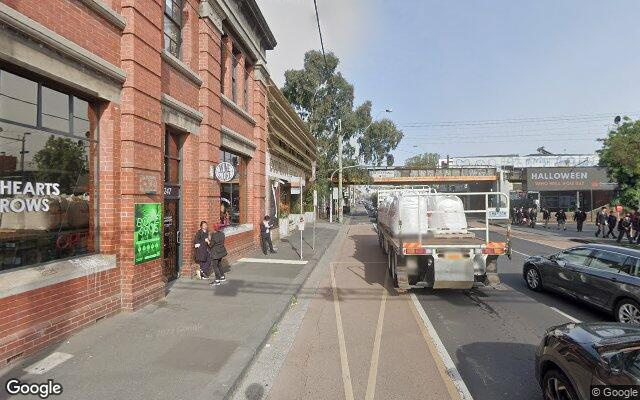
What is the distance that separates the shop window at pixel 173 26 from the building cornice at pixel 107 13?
2.09 meters

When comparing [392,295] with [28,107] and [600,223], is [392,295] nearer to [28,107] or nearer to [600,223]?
[28,107]

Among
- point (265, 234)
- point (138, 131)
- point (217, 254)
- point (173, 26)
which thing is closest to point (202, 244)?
point (217, 254)

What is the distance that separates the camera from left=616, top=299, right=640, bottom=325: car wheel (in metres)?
6.16

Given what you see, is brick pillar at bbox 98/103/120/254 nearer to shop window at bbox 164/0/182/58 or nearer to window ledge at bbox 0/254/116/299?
window ledge at bbox 0/254/116/299

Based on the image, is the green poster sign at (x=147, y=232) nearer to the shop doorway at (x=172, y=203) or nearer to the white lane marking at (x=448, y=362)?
the shop doorway at (x=172, y=203)

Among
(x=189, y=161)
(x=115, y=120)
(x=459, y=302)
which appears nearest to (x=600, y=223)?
(x=459, y=302)

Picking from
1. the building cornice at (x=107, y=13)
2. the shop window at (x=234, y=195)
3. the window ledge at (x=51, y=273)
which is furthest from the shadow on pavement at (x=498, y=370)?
the shop window at (x=234, y=195)

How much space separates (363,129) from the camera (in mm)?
43406

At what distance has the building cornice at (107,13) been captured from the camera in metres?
5.91

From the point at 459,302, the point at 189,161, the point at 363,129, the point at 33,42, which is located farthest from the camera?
the point at 363,129

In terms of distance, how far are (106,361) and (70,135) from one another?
3.53m

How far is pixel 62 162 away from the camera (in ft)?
19.0

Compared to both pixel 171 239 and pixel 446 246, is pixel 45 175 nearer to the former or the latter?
pixel 171 239

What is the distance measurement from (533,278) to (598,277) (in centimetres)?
205
